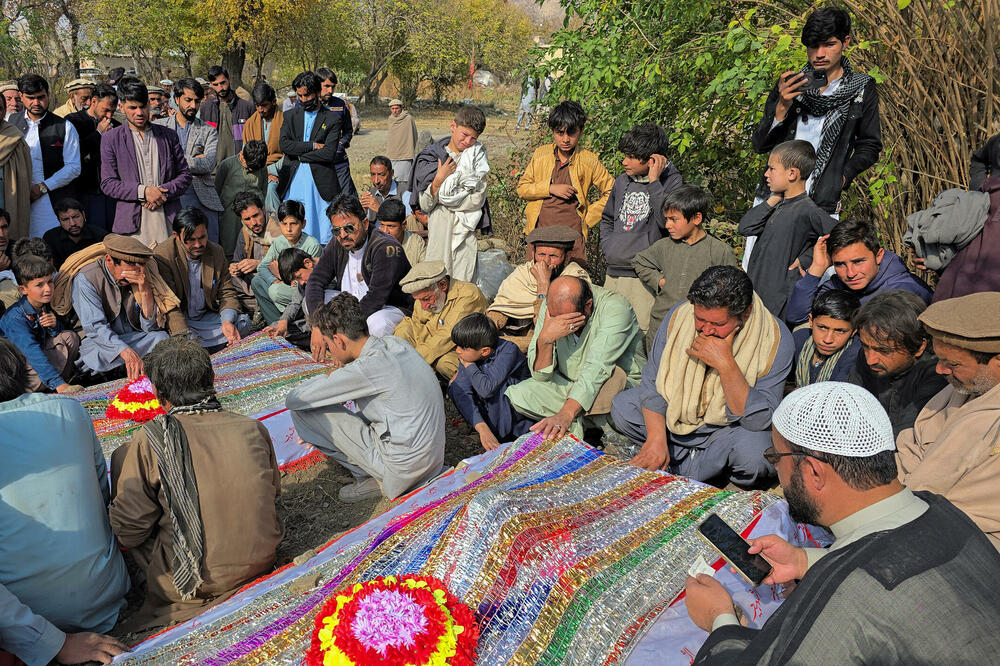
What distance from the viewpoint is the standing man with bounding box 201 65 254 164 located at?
31.1 feet

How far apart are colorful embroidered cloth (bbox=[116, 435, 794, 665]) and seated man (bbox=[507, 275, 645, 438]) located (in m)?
0.99

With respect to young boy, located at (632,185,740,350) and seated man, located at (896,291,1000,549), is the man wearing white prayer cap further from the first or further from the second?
young boy, located at (632,185,740,350)

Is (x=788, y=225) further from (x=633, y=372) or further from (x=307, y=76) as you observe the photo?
(x=307, y=76)

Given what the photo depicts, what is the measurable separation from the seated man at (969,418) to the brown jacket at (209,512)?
8.89ft

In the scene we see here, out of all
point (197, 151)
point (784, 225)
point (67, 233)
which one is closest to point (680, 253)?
point (784, 225)

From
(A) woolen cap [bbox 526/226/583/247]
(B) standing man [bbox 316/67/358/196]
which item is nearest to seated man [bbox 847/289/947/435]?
(A) woolen cap [bbox 526/226/583/247]

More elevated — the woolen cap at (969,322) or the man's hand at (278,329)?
the woolen cap at (969,322)

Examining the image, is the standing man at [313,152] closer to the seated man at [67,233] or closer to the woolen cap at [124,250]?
the seated man at [67,233]

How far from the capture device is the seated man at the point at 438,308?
516 centimetres

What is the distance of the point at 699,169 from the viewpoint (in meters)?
7.06

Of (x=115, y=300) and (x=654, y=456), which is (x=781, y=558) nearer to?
(x=654, y=456)

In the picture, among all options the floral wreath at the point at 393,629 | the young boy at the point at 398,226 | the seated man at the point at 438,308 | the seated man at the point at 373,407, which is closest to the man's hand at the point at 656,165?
the seated man at the point at 438,308

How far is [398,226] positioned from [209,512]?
12.7 ft

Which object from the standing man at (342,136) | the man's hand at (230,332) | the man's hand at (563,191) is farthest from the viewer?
the standing man at (342,136)
